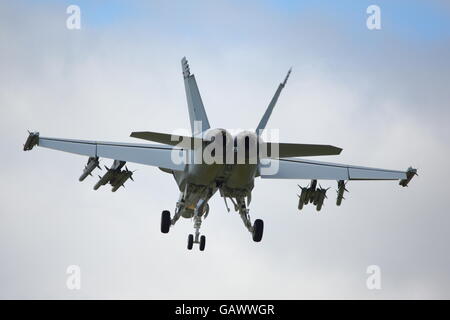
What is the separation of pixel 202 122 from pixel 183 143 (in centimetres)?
510

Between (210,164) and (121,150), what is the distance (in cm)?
745

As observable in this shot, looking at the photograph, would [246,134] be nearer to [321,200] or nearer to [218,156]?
[218,156]

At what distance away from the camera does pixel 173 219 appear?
195 feet

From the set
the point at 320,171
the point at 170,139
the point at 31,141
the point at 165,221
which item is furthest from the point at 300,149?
the point at 31,141

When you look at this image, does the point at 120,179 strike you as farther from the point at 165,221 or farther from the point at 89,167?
the point at 165,221

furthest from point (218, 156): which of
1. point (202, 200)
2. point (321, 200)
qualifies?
point (321, 200)

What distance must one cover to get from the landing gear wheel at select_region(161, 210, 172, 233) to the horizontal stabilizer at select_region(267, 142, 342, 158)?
8.42 m

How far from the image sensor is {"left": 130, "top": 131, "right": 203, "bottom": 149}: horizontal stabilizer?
169 feet

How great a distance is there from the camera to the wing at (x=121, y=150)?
5797 centimetres

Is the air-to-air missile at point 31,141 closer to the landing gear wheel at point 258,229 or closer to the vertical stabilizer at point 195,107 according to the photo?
the vertical stabilizer at point 195,107

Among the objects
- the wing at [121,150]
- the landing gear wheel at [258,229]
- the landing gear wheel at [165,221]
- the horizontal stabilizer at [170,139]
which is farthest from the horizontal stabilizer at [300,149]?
the landing gear wheel at [165,221]
